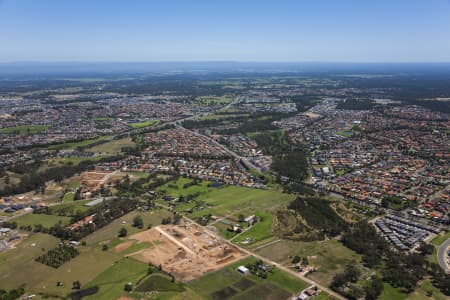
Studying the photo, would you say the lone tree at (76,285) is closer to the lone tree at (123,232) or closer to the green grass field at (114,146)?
the lone tree at (123,232)

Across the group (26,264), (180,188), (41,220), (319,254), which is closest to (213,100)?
(180,188)

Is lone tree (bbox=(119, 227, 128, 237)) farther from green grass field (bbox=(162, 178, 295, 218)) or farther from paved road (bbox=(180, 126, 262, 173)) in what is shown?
paved road (bbox=(180, 126, 262, 173))

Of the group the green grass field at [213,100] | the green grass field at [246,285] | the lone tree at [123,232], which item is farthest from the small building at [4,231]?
the green grass field at [213,100]

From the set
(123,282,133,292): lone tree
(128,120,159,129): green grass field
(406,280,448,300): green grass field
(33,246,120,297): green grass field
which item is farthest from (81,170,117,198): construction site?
(128,120,159,129): green grass field

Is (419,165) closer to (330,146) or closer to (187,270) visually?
(330,146)

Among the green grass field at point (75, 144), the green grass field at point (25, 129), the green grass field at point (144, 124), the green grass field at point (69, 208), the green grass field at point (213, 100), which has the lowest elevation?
the green grass field at point (69, 208)

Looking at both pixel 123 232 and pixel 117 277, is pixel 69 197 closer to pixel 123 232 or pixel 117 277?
pixel 123 232

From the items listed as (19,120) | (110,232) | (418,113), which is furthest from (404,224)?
(19,120)
